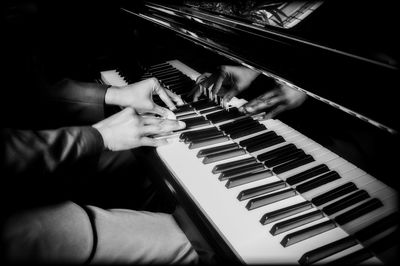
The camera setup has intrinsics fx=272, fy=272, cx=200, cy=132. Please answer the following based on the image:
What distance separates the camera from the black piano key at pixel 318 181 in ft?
3.36

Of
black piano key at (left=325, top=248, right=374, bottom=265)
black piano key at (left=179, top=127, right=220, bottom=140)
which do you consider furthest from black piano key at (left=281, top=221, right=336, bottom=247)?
black piano key at (left=179, top=127, right=220, bottom=140)

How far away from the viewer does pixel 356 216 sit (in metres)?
0.90

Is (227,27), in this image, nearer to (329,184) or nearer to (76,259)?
(329,184)

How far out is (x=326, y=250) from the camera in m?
0.83

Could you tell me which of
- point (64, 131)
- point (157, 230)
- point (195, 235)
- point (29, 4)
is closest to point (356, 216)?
point (195, 235)

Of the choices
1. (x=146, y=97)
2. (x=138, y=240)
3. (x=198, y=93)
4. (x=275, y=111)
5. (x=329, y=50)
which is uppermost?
(x=329, y=50)

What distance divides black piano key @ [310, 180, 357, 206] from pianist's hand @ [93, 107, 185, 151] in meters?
0.74

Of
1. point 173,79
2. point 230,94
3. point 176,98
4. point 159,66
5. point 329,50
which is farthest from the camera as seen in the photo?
point 159,66

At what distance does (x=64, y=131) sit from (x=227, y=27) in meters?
1.02

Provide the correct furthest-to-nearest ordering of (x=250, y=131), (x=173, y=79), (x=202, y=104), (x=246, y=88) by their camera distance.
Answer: (x=173, y=79) < (x=202, y=104) < (x=246, y=88) < (x=250, y=131)

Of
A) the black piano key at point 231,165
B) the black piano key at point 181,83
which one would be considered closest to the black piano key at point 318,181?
the black piano key at point 231,165

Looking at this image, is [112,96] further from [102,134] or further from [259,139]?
[259,139]

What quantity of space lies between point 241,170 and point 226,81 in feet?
1.99

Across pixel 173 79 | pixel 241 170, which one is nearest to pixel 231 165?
pixel 241 170
